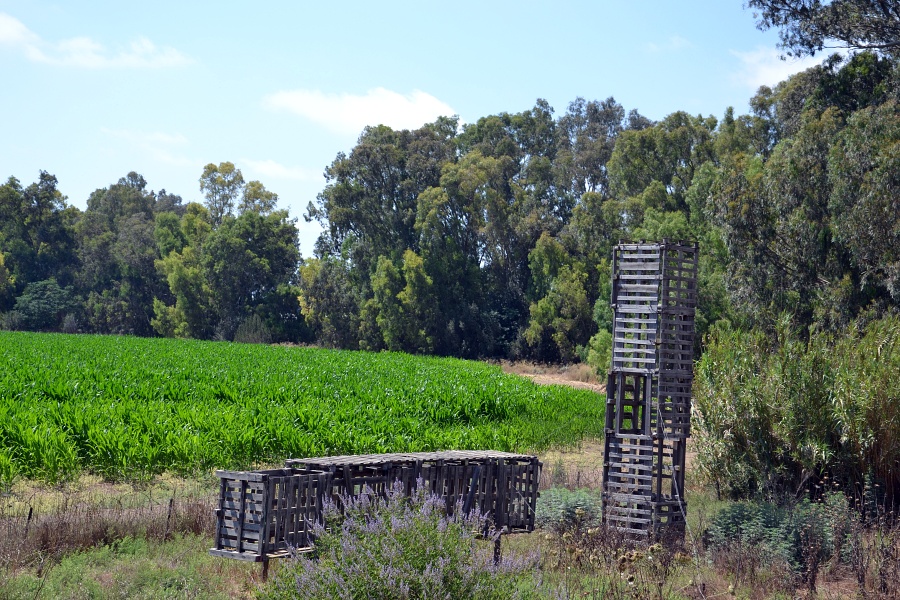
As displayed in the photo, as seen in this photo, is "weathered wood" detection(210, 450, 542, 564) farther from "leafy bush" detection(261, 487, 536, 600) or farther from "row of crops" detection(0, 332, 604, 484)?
"row of crops" detection(0, 332, 604, 484)

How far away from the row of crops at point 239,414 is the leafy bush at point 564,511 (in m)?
7.02

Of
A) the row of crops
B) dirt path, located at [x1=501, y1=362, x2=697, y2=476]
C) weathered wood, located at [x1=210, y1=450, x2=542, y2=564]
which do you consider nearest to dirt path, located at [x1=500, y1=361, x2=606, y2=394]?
dirt path, located at [x1=501, y1=362, x2=697, y2=476]

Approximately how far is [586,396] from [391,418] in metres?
11.8

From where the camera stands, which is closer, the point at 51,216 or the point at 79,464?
the point at 79,464

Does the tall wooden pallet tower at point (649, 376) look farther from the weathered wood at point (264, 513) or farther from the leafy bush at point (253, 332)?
the leafy bush at point (253, 332)

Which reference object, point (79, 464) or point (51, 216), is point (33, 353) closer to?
point (79, 464)

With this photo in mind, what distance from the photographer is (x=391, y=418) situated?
22.4m

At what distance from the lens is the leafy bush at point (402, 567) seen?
17.7ft

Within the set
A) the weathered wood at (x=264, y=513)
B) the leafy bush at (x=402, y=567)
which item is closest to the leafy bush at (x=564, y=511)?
the weathered wood at (x=264, y=513)

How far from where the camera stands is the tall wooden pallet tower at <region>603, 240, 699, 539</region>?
11.2 meters

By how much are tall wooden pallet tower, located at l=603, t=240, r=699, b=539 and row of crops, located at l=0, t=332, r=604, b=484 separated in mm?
7732

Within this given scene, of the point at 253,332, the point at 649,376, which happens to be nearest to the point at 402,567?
the point at 649,376

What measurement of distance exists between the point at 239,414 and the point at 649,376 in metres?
11.6

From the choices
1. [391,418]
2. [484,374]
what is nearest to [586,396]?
[484,374]
